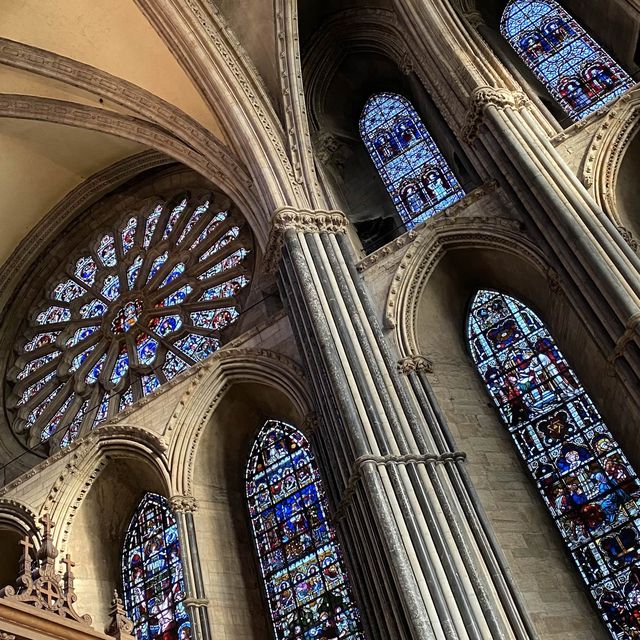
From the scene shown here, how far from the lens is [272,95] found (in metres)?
11.9

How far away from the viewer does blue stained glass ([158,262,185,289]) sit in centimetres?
1422

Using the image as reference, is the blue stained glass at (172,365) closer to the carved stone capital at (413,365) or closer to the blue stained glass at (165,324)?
the blue stained glass at (165,324)

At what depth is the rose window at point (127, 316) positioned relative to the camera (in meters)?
13.2

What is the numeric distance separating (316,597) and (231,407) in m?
2.75

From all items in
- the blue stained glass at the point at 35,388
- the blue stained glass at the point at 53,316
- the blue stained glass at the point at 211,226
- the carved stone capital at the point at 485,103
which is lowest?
the carved stone capital at the point at 485,103

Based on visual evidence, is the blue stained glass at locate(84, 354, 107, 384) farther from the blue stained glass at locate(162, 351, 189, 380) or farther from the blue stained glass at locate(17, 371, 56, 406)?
the blue stained glass at locate(162, 351, 189, 380)

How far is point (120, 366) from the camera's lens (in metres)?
13.7

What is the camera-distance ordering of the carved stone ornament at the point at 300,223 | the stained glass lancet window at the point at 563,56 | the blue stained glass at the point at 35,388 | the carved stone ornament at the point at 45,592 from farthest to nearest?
the blue stained glass at the point at 35,388, the stained glass lancet window at the point at 563,56, the carved stone ornament at the point at 300,223, the carved stone ornament at the point at 45,592

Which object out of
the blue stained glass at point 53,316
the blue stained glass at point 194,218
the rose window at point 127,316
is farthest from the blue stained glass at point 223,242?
the blue stained glass at point 53,316

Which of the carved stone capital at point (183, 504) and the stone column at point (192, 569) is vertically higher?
the carved stone capital at point (183, 504)

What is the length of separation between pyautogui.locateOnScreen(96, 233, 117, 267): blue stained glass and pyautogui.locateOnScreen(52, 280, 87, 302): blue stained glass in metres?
0.64

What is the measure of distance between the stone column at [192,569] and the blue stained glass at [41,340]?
5.82 meters

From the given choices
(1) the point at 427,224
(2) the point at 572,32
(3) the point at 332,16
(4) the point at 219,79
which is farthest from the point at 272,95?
(2) the point at 572,32

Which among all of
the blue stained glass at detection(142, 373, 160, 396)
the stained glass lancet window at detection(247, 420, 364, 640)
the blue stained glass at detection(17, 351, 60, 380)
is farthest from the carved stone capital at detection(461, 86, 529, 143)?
the blue stained glass at detection(17, 351, 60, 380)
